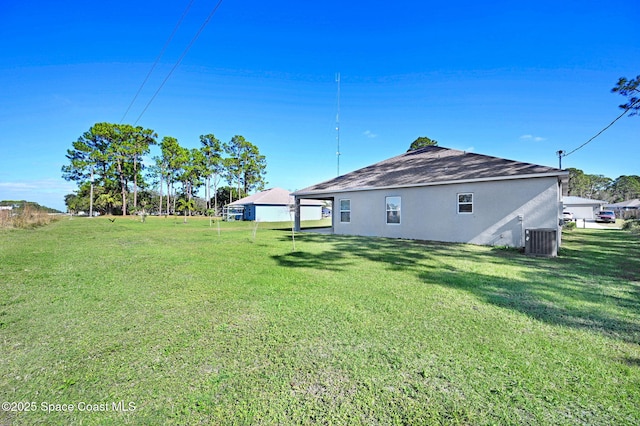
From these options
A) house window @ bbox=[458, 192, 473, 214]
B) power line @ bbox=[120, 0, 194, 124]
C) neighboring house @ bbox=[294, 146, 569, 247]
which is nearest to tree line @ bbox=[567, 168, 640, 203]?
neighboring house @ bbox=[294, 146, 569, 247]

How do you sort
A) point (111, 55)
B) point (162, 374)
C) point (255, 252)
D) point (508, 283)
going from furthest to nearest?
point (111, 55) → point (255, 252) → point (508, 283) → point (162, 374)

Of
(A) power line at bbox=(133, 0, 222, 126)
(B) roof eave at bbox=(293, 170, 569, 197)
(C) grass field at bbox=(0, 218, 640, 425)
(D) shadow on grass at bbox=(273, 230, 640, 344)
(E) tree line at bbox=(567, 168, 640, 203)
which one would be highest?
(E) tree line at bbox=(567, 168, 640, 203)

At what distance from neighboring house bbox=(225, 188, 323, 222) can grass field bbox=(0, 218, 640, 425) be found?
1094 inches

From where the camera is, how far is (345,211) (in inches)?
603

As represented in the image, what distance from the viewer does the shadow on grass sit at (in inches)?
148

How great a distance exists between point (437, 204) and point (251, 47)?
12298 mm

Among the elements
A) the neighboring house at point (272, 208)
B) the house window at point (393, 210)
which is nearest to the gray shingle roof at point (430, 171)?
the house window at point (393, 210)

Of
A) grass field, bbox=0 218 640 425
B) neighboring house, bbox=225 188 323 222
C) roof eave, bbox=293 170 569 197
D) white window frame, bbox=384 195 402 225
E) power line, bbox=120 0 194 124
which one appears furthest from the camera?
neighboring house, bbox=225 188 323 222

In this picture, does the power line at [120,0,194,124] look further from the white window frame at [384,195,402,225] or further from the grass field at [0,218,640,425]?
the white window frame at [384,195,402,225]

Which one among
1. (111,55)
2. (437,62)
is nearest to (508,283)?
(437,62)

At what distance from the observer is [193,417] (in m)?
1.88

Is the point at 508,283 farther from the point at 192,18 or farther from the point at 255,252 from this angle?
the point at 192,18

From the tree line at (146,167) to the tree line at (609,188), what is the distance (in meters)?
74.5

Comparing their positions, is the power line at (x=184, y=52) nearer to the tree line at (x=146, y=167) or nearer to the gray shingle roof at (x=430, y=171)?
the gray shingle roof at (x=430, y=171)
